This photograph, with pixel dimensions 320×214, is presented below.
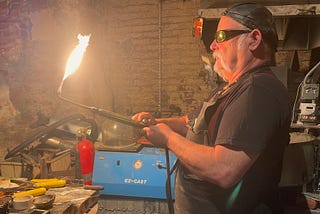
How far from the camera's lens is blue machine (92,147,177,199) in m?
3.51

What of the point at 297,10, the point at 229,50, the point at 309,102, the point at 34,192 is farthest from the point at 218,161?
the point at 309,102

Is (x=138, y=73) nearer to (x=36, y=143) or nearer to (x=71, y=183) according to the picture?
(x=36, y=143)

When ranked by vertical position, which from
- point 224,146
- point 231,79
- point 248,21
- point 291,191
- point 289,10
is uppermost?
point 289,10

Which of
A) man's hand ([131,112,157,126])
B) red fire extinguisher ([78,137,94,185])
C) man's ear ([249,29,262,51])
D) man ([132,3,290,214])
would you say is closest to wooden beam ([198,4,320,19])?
man ([132,3,290,214])

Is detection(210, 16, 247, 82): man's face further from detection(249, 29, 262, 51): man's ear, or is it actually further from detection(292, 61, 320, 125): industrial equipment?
detection(292, 61, 320, 125): industrial equipment

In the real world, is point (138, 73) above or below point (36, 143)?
above

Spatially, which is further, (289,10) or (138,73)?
(138,73)

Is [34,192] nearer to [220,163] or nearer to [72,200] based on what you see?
[72,200]

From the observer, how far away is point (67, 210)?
2.27m

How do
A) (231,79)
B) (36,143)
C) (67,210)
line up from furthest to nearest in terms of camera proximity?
(36,143)
(67,210)
(231,79)

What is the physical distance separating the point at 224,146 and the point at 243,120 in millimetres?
172

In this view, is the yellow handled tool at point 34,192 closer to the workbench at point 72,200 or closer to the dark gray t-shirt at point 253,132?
the workbench at point 72,200

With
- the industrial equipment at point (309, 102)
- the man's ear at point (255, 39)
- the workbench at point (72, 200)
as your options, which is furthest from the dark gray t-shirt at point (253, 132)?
the industrial equipment at point (309, 102)

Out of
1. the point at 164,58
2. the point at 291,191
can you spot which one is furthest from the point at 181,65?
the point at 291,191
